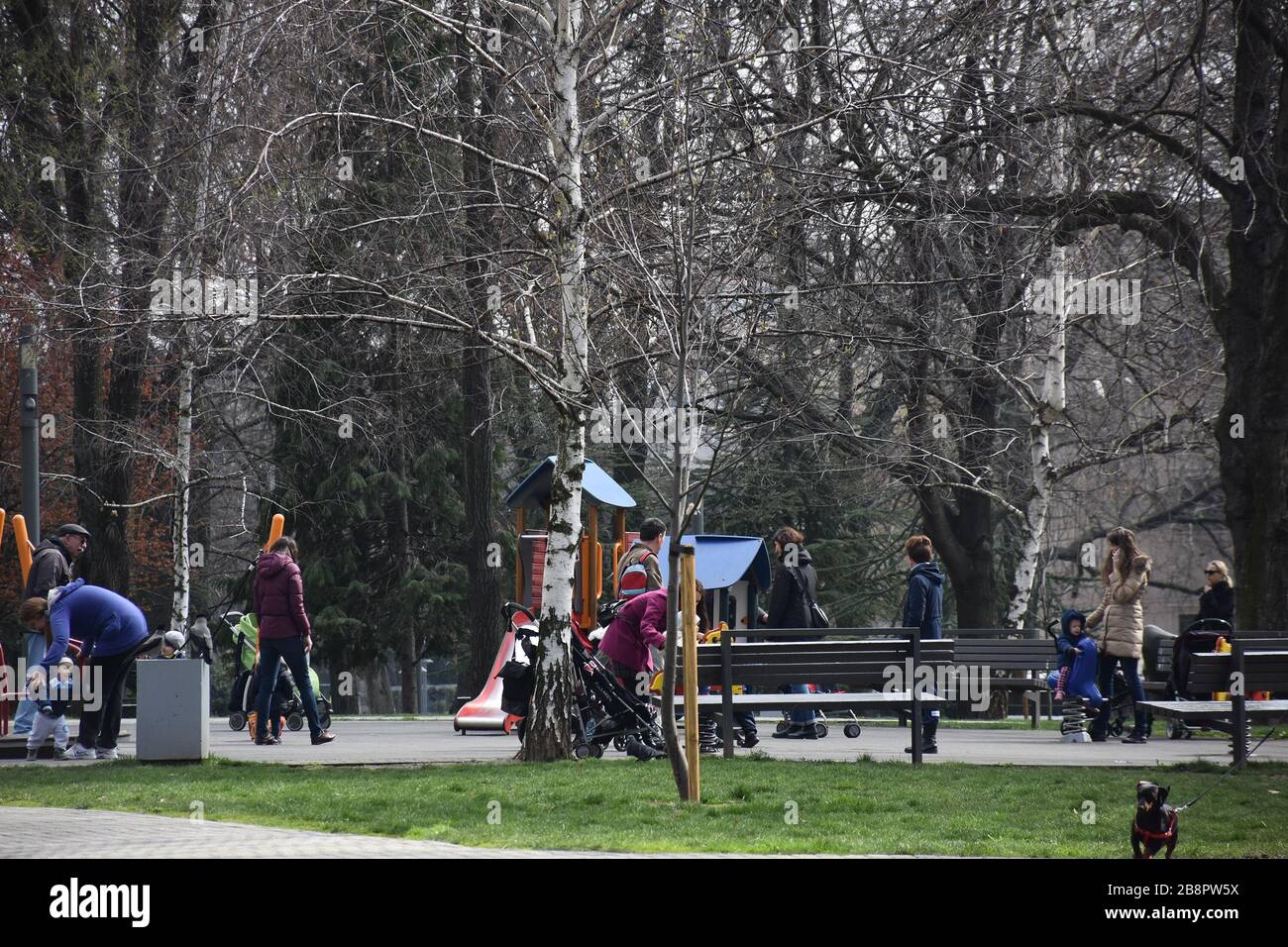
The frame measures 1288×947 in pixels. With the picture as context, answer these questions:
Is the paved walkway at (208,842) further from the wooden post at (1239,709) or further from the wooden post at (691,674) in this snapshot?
the wooden post at (1239,709)

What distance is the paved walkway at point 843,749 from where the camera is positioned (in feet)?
43.2

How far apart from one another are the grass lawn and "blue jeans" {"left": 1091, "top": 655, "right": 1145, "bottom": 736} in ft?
A: 11.5

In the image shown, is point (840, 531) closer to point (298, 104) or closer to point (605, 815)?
point (298, 104)

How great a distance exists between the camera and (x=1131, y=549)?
1538 cm

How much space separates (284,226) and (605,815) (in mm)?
5998

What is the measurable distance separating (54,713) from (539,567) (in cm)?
621

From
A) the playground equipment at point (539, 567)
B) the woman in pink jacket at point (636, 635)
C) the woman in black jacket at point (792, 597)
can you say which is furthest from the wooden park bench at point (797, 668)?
the playground equipment at point (539, 567)

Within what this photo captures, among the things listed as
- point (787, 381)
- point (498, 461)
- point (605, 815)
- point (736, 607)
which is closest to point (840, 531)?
point (498, 461)

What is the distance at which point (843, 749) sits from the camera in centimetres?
1437

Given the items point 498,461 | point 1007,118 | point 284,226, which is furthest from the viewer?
point 498,461

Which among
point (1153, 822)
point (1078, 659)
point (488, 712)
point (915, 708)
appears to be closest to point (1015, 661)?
point (1078, 659)

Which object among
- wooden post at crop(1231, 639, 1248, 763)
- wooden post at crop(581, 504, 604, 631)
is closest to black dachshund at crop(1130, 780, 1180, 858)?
wooden post at crop(1231, 639, 1248, 763)

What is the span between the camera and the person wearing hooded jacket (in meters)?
13.3

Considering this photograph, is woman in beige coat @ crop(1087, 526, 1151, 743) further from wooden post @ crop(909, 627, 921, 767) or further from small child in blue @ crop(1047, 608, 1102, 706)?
wooden post @ crop(909, 627, 921, 767)
